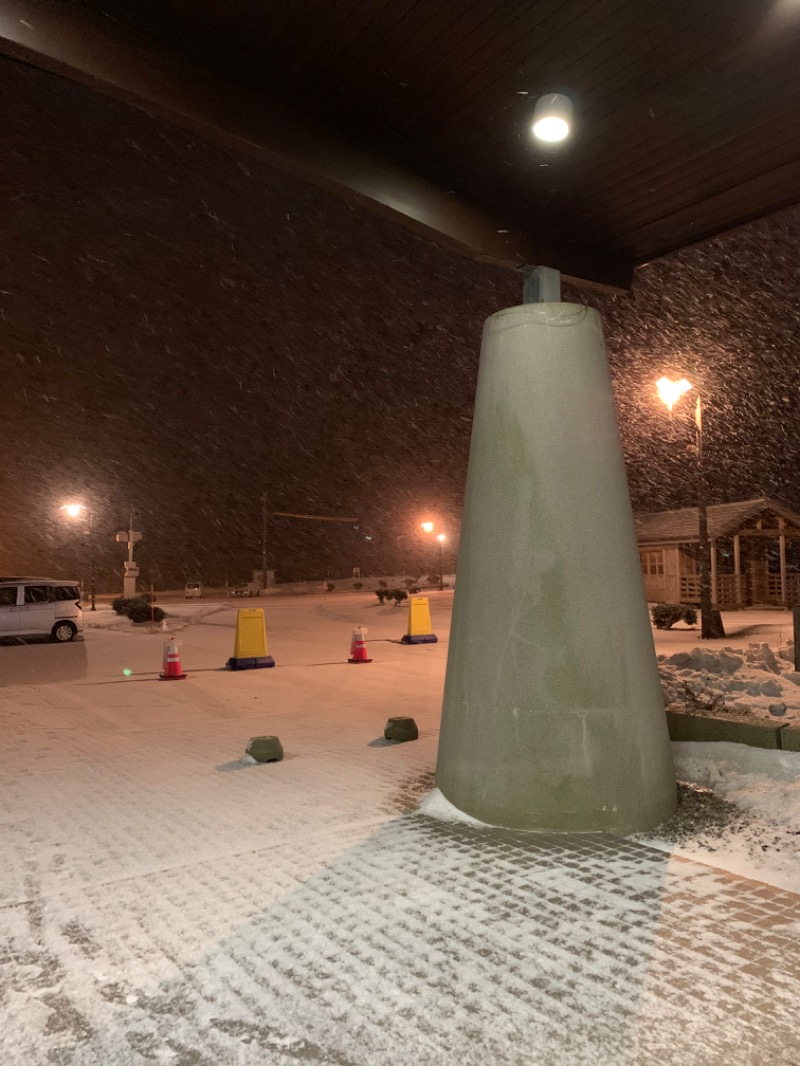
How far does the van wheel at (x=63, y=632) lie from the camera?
59.7 feet

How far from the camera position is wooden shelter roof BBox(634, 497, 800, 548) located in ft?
95.7

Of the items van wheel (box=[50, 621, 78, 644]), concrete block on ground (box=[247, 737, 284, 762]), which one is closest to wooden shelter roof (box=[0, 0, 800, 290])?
concrete block on ground (box=[247, 737, 284, 762])

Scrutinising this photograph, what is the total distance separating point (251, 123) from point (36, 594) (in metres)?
16.4

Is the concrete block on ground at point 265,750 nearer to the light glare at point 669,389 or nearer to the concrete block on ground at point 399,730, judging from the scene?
the concrete block on ground at point 399,730

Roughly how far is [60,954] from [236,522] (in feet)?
277

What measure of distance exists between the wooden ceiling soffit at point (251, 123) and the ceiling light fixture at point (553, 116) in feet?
3.05

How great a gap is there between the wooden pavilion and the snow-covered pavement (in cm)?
2514

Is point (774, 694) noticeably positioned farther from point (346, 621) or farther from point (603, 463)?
point (346, 621)

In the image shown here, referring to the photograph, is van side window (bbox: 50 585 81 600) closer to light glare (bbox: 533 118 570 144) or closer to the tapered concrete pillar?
the tapered concrete pillar

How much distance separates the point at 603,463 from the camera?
14.6 ft

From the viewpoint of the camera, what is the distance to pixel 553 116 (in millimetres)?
4207

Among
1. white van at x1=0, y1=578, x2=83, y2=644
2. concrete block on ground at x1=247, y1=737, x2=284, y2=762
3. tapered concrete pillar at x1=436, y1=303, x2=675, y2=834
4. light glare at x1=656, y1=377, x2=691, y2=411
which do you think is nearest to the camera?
tapered concrete pillar at x1=436, y1=303, x2=675, y2=834

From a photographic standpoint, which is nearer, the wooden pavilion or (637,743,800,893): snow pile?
(637,743,800,893): snow pile

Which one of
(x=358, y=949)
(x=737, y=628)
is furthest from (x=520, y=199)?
(x=737, y=628)
